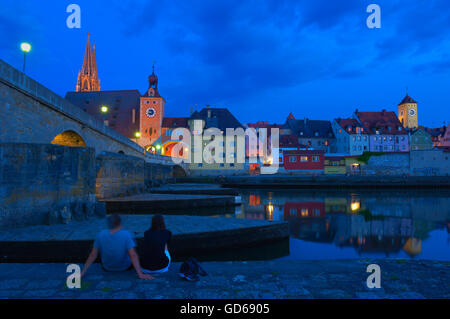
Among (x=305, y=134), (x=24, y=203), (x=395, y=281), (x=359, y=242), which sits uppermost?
(x=305, y=134)

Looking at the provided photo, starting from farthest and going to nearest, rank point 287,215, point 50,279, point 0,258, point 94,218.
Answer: point 287,215 → point 94,218 → point 0,258 → point 50,279

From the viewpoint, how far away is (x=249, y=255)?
909 cm

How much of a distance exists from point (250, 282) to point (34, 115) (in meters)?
13.1

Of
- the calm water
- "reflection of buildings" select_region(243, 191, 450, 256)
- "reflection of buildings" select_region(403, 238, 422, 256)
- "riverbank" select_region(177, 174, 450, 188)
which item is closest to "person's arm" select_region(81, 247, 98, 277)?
the calm water

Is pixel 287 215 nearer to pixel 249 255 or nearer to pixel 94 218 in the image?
pixel 249 255

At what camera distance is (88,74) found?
9975cm

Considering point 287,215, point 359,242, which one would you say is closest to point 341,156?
point 287,215

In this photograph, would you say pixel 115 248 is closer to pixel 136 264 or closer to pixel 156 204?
pixel 136 264

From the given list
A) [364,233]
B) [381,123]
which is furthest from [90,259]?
[381,123]

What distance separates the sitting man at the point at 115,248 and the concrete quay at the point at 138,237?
287 cm

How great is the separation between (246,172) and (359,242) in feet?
162

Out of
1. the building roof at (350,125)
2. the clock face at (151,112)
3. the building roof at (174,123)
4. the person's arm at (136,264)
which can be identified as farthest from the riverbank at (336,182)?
the person's arm at (136,264)

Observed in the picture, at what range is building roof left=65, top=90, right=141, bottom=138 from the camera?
73875 millimetres

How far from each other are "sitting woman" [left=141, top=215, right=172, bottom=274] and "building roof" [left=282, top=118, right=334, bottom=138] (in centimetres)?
7401
